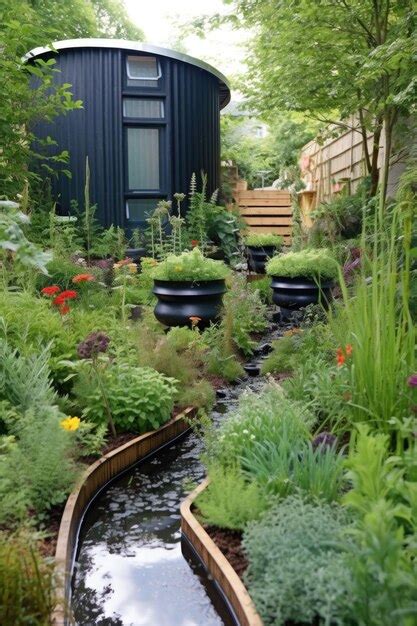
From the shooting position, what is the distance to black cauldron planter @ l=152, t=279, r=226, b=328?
5422 millimetres

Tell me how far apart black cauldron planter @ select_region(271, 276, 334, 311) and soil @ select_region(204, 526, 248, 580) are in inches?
163

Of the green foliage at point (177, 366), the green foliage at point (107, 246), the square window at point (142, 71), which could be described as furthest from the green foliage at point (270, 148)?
the green foliage at point (177, 366)

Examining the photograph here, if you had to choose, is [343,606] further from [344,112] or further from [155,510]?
[344,112]

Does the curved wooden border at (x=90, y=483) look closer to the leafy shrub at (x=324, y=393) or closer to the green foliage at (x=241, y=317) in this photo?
the leafy shrub at (x=324, y=393)

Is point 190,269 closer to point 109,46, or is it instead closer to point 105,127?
point 105,127

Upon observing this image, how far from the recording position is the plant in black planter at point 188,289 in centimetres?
541

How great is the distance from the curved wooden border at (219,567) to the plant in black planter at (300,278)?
384 centimetres

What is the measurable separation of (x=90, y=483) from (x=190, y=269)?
2668 millimetres

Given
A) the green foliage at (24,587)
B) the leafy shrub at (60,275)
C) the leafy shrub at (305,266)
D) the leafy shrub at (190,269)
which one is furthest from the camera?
the leafy shrub at (305,266)

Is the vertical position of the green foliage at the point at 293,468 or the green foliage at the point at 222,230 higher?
the green foliage at the point at 222,230

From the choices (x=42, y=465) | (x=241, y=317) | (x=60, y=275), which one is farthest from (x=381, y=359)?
(x=60, y=275)

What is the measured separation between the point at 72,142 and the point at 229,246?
2.92 meters

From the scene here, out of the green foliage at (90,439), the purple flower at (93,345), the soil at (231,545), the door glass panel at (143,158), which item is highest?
the door glass panel at (143,158)

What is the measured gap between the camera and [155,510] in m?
3.01
